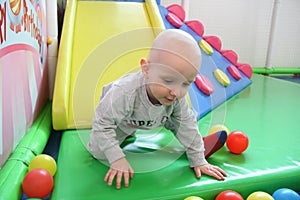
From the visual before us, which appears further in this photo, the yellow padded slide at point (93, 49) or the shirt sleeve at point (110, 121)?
the yellow padded slide at point (93, 49)

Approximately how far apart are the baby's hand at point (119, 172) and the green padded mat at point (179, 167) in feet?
0.06

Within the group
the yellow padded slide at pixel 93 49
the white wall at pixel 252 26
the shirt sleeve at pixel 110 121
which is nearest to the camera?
the shirt sleeve at pixel 110 121

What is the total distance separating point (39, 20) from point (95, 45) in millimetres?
291

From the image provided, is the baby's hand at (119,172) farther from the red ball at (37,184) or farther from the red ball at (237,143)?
the red ball at (237,143)

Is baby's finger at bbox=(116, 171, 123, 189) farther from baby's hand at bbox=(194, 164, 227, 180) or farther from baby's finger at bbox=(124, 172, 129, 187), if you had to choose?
baby's hand at bbox=(194, 164, 227, 180)

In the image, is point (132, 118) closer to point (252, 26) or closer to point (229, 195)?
point (229, 195)

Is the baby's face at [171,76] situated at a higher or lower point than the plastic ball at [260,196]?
higher

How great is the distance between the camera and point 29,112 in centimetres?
110

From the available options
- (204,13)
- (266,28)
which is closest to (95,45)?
(204,13)

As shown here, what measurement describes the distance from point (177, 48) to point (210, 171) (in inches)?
14.4

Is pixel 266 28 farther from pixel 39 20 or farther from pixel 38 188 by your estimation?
pixel 38 188

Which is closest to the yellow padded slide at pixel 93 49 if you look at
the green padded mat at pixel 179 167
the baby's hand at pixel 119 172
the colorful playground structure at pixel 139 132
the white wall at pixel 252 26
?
the colorful playground structure at pixel 139 132

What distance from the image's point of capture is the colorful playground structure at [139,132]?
782 mm

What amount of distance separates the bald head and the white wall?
2.16 meters
